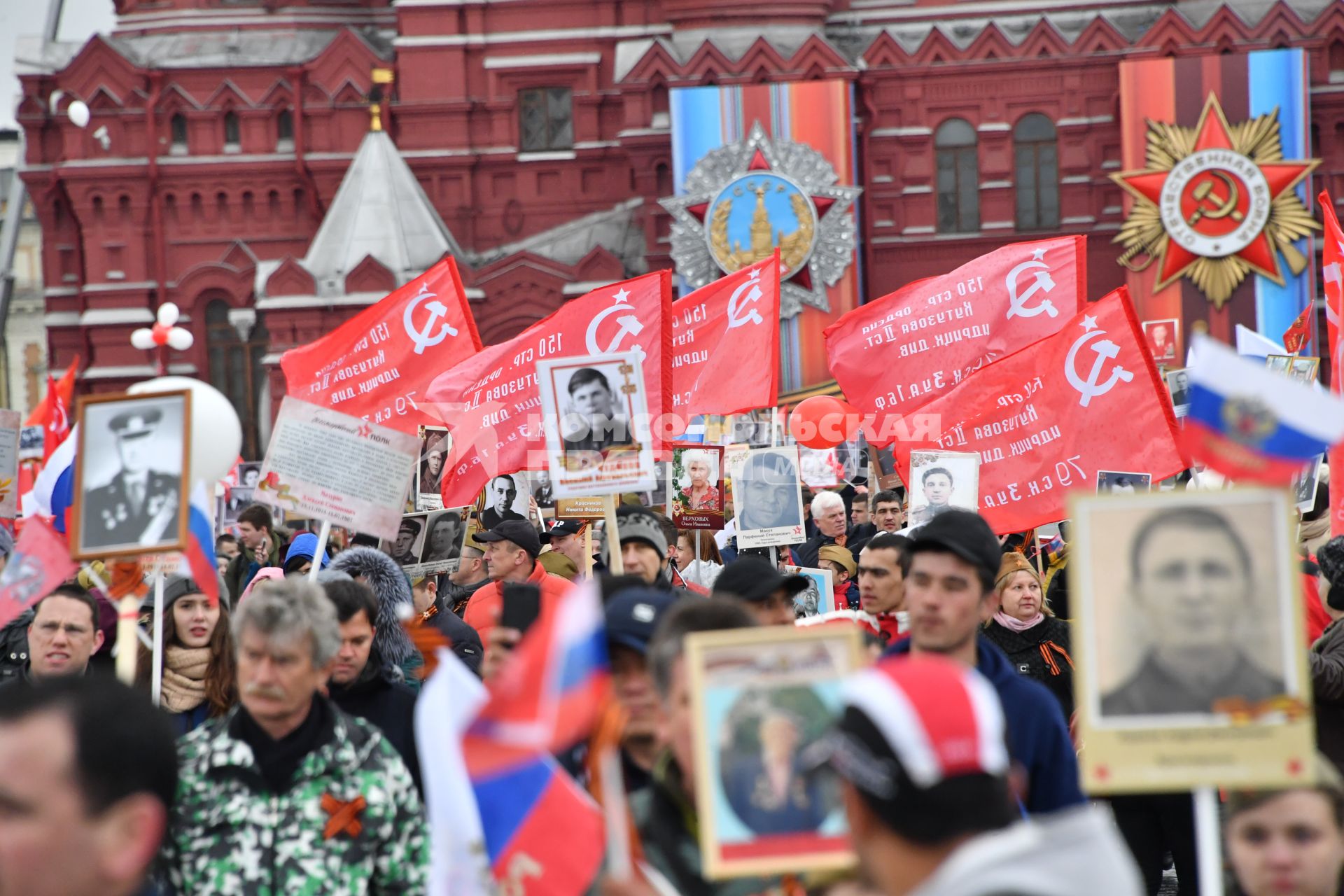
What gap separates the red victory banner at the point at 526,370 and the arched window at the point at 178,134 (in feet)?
74.4

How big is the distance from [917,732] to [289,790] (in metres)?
2.11

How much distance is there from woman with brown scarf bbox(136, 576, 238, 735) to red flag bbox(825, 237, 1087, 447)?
5.83 m

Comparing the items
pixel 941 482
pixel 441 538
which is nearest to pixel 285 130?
pixel 441 538

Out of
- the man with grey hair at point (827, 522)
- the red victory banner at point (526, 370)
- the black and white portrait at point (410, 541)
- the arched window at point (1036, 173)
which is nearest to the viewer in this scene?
the black and white portrait at point (410, 541)

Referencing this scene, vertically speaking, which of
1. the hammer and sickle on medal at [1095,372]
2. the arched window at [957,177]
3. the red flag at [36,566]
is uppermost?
the arched window at [957,177]

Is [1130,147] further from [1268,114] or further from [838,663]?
[838,663]

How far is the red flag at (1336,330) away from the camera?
9133 millimetres

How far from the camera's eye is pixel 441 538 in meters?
10.1

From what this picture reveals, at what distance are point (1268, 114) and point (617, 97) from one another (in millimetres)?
10555

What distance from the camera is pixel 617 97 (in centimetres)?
3144

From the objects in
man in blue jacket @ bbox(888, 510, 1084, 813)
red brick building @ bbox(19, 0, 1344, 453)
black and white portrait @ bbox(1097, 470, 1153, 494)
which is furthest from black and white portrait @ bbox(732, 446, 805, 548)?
red brick building @ bbox(19, 0, 1344, 453)

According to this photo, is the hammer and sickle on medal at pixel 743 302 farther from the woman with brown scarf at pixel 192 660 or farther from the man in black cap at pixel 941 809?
the man in black cap at pixel 941 809

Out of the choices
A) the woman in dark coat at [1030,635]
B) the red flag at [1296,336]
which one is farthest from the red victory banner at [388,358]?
the red flag at [1296,336]

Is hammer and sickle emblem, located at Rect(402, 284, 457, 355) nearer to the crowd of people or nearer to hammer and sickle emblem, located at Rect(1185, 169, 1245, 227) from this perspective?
the crowd of people
